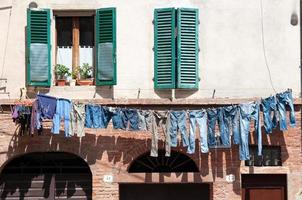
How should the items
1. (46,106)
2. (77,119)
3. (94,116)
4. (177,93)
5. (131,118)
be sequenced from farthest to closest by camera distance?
(177,93) → (131,118) → (94,116) → (77,119) → (46,106)

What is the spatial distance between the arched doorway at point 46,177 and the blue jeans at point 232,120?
3.56 metres

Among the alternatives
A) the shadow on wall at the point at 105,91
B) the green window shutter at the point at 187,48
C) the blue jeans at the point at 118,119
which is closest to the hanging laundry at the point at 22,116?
the shadow on wall at the point at 105,91

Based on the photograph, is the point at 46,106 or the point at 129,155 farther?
the point at 129,155

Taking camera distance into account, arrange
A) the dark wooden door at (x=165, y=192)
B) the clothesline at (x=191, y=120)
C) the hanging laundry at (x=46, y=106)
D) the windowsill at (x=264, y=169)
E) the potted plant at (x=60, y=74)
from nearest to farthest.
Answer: the hanging laundry at (x=46, y=106)
the clothesline at (x=191, y=120)
the windowsill at (x=264, y=169)
the potted plant at (x=60, y=74)
the dark wooden door at (x=165, y=192)

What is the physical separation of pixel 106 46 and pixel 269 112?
4.05 m

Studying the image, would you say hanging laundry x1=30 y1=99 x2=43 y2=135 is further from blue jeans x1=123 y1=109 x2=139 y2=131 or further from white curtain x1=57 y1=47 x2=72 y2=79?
blue jeans x1=123 y1=109 x2=139 y2=131

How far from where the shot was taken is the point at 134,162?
20.9m

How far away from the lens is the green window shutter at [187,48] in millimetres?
20422

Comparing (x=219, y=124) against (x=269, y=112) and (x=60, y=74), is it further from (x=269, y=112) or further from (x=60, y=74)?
(x=60, y=74)

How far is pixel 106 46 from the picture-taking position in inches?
806

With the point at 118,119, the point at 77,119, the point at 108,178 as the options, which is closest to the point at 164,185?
the point at 108,178

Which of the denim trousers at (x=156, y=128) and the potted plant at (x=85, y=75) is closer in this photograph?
the denim trousers at (x=156, y=128)

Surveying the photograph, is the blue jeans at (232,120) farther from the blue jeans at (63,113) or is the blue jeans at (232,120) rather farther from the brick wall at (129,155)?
the blue jeans at (63,113)

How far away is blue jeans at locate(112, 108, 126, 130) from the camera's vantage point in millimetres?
19906
